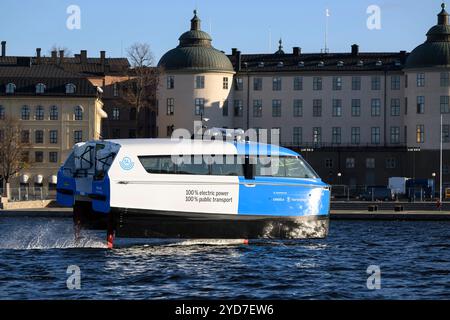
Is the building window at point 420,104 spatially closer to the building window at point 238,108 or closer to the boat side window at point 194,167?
the building window at point 238,108

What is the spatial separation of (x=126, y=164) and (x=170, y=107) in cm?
8548

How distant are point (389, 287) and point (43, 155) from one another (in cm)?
8746

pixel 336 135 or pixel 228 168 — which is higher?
pixel 336 135

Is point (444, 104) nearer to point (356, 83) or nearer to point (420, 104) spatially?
point (420, 104)

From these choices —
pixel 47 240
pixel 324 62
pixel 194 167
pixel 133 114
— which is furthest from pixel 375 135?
pixel 194 167

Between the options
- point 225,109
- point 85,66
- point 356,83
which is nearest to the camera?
point 356,83

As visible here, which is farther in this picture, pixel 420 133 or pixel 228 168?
pixel 420 133

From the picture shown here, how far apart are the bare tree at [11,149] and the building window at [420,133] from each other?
38653mm

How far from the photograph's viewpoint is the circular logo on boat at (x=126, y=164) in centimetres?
3759

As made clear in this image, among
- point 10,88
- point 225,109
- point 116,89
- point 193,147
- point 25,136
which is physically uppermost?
point 116,89

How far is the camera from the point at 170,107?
12288 centimetres

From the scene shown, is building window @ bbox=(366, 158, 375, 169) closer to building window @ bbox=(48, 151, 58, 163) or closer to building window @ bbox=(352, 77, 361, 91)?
building window @ bbox=(352, 77, 361, 91)

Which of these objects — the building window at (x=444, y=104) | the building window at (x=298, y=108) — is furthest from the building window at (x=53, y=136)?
the building window at (x=444, y=104)

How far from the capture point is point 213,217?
39562 millimetres
